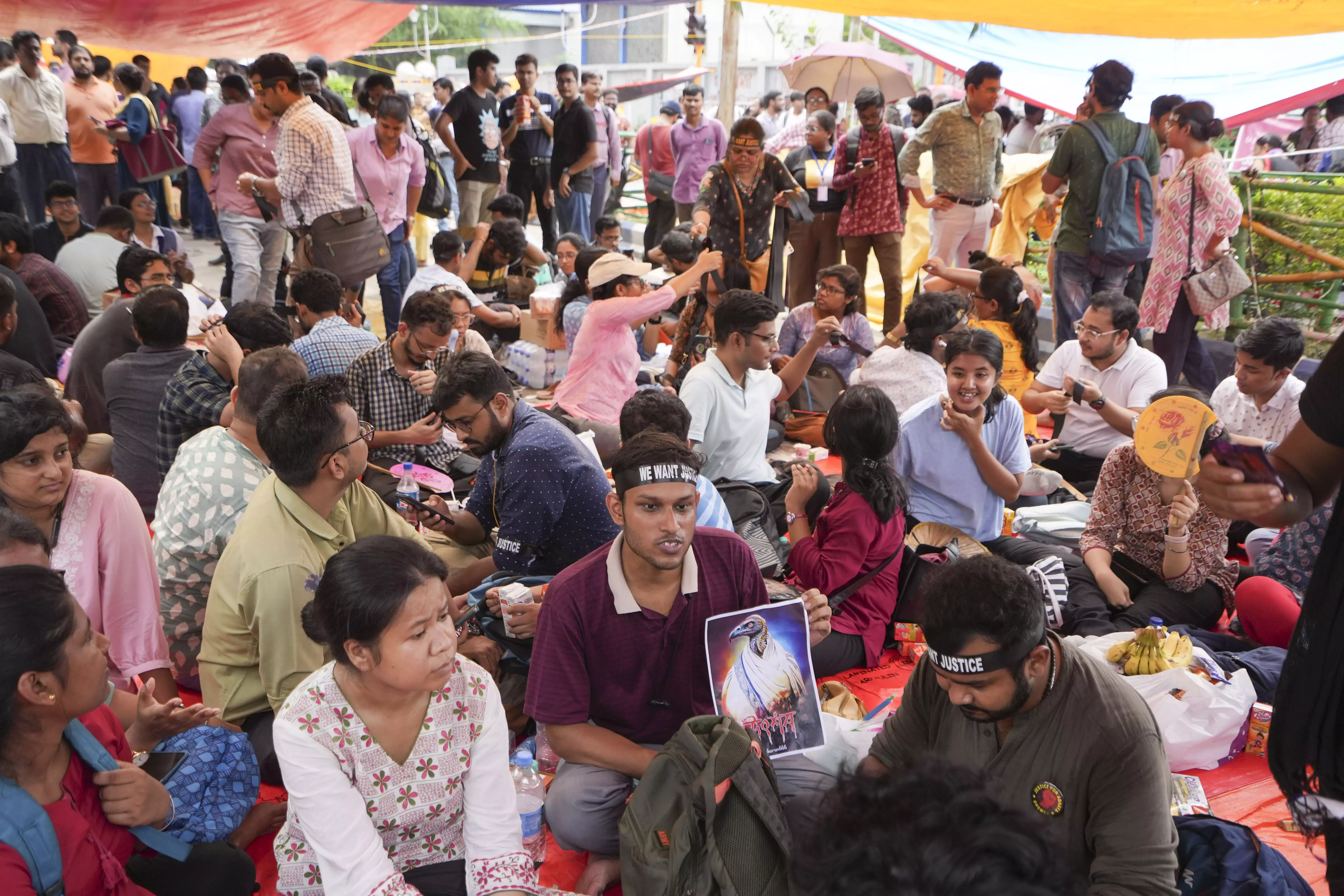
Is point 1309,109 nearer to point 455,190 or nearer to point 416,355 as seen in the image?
point 455,190

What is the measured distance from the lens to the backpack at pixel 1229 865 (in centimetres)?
226

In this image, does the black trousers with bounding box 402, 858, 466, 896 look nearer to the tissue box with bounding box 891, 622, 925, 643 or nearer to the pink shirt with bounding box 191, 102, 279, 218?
the tissue box with bounding box 891, 622, 925, 643

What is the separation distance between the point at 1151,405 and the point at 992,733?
174cm

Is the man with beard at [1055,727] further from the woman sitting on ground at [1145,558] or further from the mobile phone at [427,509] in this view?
the mobile phone at [427,509]

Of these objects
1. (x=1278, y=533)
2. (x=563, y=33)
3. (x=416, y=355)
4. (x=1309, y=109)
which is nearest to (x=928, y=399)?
(x=1278, y=533)

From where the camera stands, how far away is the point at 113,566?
2812 millimetres

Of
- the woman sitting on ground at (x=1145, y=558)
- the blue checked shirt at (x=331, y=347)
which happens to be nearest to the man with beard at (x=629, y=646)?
the woman sitting on ground at (x=1145, y=558)

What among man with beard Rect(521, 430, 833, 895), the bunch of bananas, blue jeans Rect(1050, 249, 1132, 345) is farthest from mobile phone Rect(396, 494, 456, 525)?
blue jeans Rect(1050, 249, 1132, 345)

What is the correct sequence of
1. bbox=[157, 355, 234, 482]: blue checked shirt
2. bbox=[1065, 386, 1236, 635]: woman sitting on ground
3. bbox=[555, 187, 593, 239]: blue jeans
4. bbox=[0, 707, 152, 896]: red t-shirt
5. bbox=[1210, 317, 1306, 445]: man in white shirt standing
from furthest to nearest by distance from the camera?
bbox=[555, 187, 593, 239]: blue jeans, bbox=[1210, 317, 1306, 445]: man in white shirt standing, bbox=[157, 355, 234, 482]: blue checked shirt, bbox=[1065, 386, 1236, 635]: woman sitting on ground, bbox=[0, 707, 152, 896]: red t-shirt

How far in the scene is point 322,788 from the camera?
6.66 ft

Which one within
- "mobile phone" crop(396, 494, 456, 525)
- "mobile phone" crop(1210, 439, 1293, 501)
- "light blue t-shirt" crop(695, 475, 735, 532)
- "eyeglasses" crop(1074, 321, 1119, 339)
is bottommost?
"mobile phone" crop(396, 494, 456, 525)

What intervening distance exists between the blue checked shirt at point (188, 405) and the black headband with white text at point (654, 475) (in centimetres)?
213

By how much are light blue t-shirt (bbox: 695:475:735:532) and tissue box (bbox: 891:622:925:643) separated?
810 mm

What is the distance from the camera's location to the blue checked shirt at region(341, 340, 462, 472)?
4.49 m
